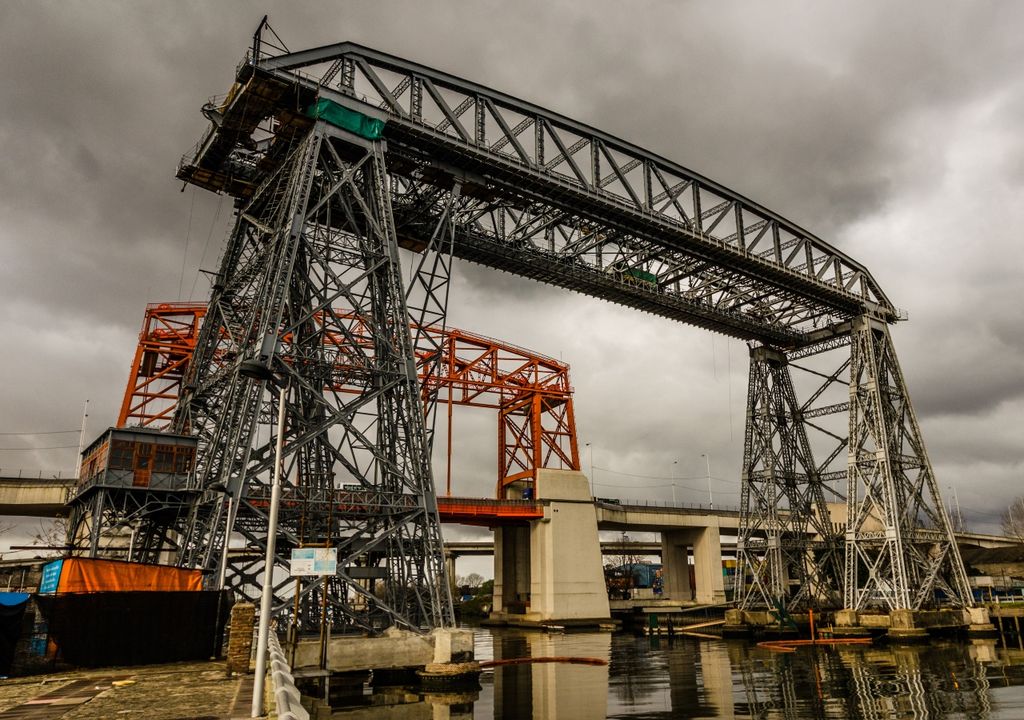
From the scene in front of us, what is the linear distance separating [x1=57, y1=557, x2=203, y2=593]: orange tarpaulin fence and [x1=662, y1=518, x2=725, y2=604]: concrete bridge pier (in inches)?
2130

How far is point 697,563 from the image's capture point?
222ft

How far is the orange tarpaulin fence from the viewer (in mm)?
17250

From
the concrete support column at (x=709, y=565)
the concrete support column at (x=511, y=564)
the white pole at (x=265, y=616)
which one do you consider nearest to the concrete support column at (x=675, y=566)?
the concrete support column at (x=709, y=565)

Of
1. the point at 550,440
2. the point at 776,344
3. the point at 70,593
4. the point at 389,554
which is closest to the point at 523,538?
the point at 550,440

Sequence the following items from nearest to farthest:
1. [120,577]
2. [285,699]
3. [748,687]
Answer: [285,699] → [120,577] → [748,687]

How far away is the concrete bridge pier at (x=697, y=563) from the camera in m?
65.1

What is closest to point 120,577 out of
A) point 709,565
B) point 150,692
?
point 150,692

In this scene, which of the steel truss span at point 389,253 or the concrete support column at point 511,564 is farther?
the concrete support column at point 511,564

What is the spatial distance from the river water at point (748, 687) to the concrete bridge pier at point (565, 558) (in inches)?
681

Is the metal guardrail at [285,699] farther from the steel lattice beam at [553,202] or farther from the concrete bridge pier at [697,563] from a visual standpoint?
the concrete bridge pier at [697,563]

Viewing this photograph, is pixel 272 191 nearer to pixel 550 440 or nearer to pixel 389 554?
pixel 389 554

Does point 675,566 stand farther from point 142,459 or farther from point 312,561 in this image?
point 312,561

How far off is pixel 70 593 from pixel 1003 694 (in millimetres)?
24597

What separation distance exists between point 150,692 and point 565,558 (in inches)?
1700
